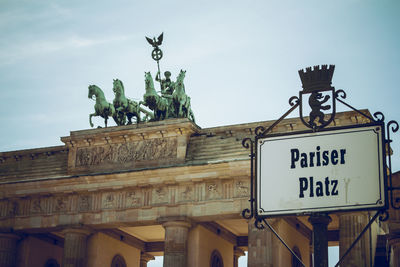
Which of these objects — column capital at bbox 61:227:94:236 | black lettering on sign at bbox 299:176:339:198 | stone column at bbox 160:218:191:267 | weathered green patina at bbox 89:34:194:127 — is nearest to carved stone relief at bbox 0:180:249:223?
column capital at bbox 61:227:94:236

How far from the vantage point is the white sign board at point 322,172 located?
5.55m

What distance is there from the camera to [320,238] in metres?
5.70

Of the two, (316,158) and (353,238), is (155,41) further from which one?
(316,158)

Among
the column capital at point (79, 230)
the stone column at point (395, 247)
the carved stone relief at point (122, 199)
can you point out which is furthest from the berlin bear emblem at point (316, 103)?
the column capital at point (79, 230)

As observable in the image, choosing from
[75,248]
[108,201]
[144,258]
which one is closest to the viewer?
[75,248]

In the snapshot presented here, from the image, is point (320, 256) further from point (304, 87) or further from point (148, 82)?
point (148, 82)

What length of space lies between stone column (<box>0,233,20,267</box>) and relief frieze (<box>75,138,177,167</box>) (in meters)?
5.71

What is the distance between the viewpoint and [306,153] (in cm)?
584

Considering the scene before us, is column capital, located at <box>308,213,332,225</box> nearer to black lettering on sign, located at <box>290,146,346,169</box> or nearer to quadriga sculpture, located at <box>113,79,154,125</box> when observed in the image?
black lettering on sign, located at <box>290,146,346,169</box>

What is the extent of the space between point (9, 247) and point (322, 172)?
3874 centimetres

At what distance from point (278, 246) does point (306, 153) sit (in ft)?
102

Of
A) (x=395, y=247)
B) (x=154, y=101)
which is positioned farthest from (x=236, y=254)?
(x=395, y=247)

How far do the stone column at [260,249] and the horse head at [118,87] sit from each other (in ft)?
37.9

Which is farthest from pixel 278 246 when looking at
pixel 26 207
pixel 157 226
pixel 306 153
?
pixel 306 153
